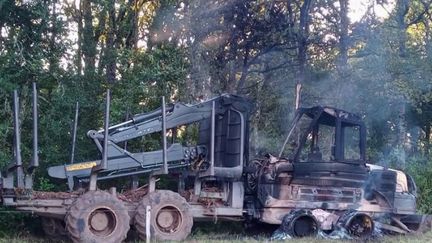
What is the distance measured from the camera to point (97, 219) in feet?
37.7

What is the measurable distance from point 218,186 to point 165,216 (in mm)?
1832

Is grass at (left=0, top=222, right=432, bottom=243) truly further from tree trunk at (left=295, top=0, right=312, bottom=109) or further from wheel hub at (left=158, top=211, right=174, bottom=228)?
tree trunk at (left=295, top=0, right=312, bottom=109)

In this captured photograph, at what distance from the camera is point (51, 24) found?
618 inches

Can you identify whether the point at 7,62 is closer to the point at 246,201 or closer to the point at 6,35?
the point at 6,35

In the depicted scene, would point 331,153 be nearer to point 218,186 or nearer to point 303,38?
point 218,186

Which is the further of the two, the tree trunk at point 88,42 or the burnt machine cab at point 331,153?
the tree trunk at point 88,42

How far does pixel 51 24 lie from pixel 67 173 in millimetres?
4832

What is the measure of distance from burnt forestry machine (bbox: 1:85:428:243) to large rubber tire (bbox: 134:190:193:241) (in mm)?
19

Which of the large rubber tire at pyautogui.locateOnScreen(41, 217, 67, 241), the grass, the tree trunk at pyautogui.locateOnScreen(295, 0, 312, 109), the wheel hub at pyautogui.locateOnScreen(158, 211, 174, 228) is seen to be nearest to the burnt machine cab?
the grass

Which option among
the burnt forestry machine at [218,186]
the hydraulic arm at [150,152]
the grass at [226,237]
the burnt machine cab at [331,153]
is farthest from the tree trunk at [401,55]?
the hydraulic arm at [150,152]

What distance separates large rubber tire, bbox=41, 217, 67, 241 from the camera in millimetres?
12422

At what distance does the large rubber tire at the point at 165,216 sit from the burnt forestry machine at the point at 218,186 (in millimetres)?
19

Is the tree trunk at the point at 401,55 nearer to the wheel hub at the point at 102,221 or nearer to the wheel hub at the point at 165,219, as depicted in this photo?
the wheel hub at the point at 165,219

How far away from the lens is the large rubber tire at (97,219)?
11242 mm
